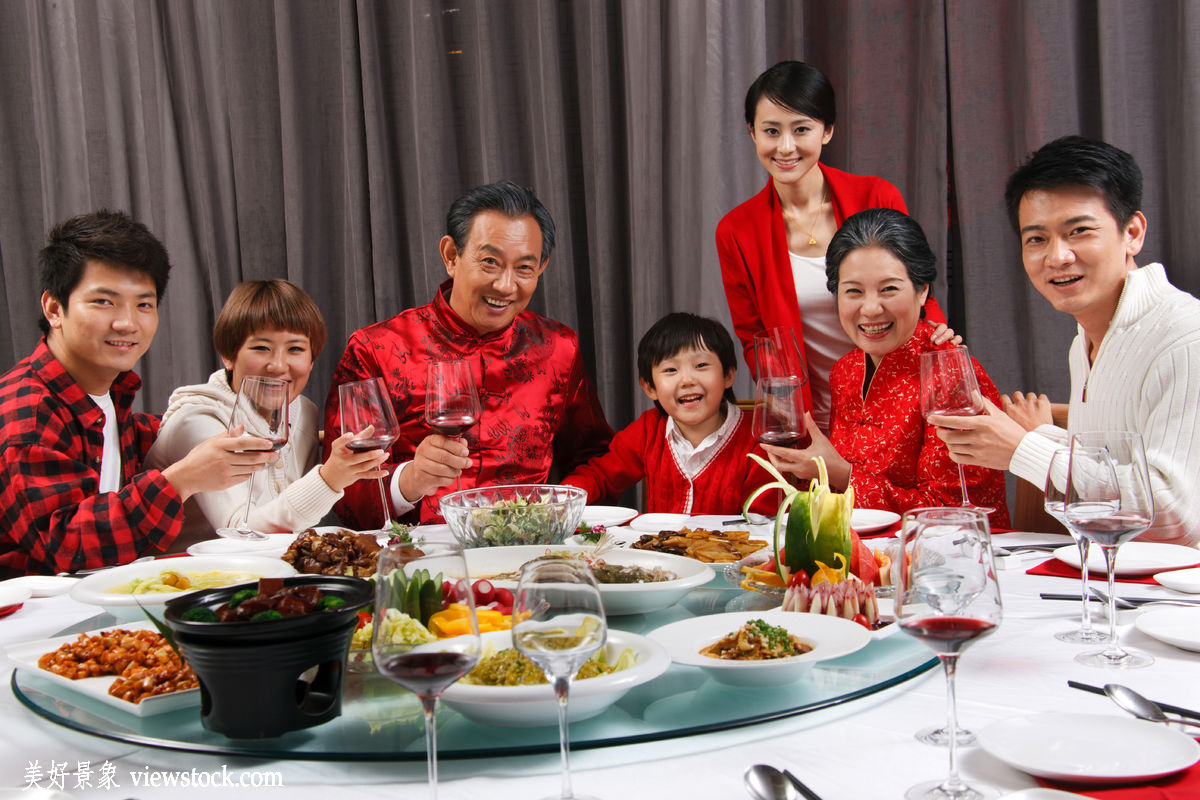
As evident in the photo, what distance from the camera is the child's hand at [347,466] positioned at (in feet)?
6.14

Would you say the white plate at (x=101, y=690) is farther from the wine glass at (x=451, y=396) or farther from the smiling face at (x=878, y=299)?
the smiling face at (x=878, y=299)

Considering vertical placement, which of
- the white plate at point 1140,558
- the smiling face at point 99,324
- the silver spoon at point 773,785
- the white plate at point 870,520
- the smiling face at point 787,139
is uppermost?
the smiling face at point 787,139

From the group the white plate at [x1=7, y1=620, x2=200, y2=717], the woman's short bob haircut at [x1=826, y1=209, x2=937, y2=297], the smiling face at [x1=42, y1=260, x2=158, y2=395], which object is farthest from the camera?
the woman's short bob haircut at [x1=826, y1=209, x2=937, y2=297]

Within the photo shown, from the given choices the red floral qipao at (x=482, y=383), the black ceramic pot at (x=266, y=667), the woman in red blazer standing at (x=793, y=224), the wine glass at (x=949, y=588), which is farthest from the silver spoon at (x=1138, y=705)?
the red floral qipao at (x=482, y=383)

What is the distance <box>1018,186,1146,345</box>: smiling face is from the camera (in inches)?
73.2

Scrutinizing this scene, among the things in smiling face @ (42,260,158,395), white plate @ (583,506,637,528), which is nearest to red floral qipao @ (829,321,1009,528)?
white plate @ (583,506,637,528)

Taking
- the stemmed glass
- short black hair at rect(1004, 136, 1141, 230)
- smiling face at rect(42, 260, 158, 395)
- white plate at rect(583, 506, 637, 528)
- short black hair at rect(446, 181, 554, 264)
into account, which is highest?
short black hair at rect(446, 181, 554, 264)

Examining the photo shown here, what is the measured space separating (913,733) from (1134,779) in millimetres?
196

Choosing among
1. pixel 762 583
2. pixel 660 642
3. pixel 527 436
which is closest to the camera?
pixel 660 642

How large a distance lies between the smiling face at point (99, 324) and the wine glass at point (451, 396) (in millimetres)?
898

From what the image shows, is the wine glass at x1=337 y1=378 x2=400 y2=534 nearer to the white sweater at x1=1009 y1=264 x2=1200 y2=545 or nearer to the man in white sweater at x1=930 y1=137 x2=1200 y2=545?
the man in white sweater at x1=930 y1=137 x2=1200 y2=545

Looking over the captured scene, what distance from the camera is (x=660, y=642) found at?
106 centimetres

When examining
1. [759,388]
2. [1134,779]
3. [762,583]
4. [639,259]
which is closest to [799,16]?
[639,259]

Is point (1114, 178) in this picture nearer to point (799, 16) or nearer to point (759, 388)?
point (759, 388)
